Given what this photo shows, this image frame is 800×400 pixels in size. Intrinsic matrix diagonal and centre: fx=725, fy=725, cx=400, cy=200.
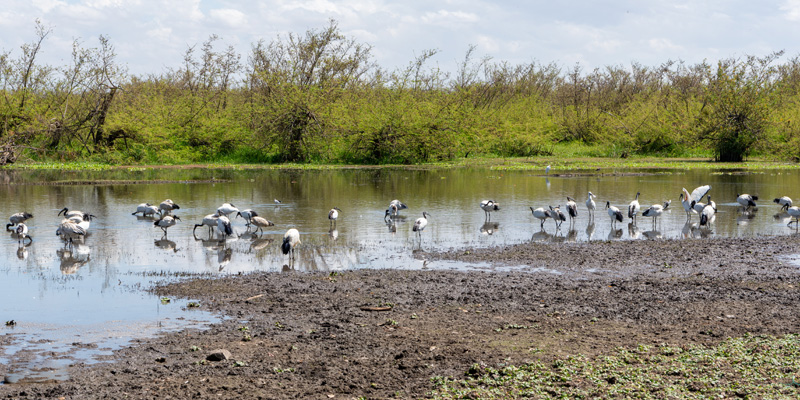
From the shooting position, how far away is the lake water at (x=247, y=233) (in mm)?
8570

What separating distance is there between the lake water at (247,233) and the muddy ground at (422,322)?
31.7 inches

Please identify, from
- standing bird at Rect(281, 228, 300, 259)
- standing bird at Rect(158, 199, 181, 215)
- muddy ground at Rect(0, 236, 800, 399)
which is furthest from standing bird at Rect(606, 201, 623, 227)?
standing bird at Rect(158, 199, 181, 215)

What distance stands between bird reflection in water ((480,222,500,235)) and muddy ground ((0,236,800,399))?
3379mm

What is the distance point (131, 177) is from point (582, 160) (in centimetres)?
2610

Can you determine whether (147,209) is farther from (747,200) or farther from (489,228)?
(747,200)

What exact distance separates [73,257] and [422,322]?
24.8 ft

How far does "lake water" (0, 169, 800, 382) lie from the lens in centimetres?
857

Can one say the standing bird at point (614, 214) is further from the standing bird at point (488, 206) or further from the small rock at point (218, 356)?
the small rock at point (218, 356)

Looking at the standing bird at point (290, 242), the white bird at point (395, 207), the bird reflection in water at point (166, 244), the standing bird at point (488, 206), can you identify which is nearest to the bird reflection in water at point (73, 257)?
the bird reflection in water at point (166, 244)

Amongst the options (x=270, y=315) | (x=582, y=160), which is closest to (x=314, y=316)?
(x=270, y=315)

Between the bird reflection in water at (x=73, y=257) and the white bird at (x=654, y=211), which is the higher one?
the white bird at (x=654, y=211)

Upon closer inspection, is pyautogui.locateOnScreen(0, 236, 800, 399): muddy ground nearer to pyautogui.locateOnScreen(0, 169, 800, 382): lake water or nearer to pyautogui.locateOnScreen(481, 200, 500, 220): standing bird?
pyautogui.locateOnScreen(0, 169, 800, 382): lake water

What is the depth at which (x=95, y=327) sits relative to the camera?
7.90 metres

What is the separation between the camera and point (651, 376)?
5855mm
